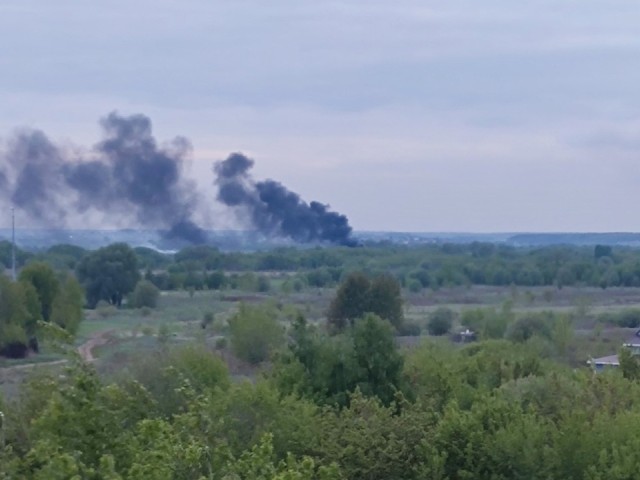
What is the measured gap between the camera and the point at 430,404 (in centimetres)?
2302

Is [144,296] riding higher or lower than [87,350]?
higher

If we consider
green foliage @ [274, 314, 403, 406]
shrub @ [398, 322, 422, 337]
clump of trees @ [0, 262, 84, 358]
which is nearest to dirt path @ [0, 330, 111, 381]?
clump of trees @ [0, 262, 84, 358]

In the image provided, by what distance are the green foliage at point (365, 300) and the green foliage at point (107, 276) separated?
24911mm

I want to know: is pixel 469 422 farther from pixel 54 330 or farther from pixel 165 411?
pixel 54 330

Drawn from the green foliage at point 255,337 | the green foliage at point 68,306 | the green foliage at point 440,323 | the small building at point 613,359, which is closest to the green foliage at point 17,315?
the green foliage at point 68,306

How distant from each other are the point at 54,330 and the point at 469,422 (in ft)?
30.3

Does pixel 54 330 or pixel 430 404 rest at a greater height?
pixel 54 330

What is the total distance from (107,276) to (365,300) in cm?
2664

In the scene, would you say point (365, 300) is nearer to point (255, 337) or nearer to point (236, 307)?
point (255, 337)

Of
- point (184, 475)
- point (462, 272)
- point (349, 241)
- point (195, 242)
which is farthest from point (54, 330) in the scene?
point (349, 241)

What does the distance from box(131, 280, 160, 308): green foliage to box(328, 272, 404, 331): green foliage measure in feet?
67.8

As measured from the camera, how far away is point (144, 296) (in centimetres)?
7269

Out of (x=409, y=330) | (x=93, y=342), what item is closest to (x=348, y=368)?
(x=93, y=342)

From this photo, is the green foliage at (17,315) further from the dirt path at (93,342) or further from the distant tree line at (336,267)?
the distant tree line at (336,267)
